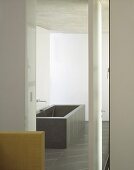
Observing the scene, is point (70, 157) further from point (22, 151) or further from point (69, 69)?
point (69, 69)

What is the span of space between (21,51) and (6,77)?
0.39 metres

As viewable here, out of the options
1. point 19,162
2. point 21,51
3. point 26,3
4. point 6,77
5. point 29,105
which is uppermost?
point 26,3

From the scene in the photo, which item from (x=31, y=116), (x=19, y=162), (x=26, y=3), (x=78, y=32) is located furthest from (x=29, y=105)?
(x=78, y=32)

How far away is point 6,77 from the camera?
4398 mm

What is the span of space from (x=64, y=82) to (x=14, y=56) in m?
6.87

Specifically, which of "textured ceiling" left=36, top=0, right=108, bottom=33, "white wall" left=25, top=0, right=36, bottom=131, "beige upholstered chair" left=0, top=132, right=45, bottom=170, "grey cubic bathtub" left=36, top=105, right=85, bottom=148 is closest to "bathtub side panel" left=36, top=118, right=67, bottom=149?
"grey cubic bathtub" left=36, top=105, right=85, bottom=148

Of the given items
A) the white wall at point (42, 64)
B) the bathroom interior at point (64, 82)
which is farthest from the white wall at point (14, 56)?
the white wall at point (42, 64)

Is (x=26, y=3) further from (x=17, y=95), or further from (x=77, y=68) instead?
(x=77, y=68)

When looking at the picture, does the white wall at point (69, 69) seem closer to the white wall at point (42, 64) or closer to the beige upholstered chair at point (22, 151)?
the white wall at point (42, 64)

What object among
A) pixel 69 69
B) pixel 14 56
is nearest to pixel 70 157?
pixel 14 56

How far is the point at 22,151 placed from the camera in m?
3.01

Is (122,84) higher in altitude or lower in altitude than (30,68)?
lower

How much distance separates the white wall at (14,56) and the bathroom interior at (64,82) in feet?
3.16

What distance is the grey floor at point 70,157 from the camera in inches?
226
